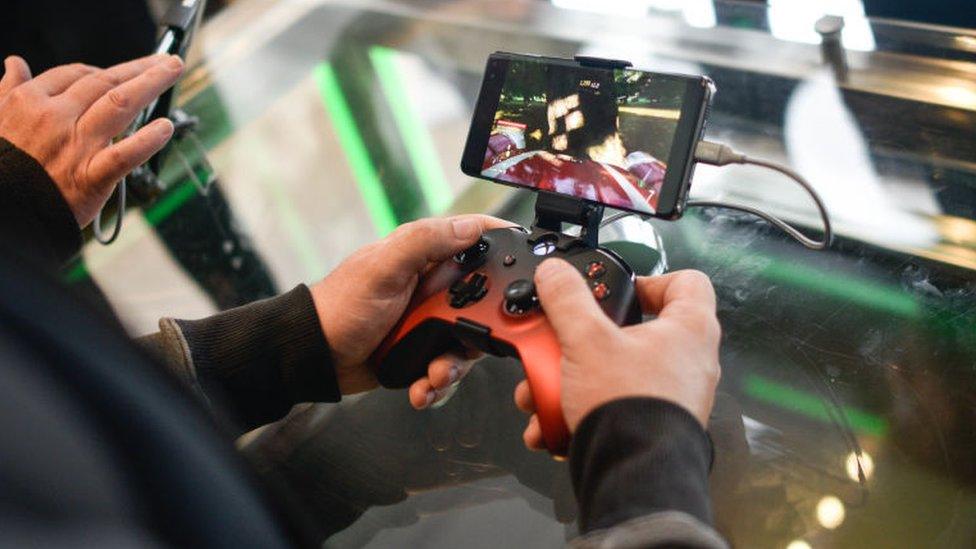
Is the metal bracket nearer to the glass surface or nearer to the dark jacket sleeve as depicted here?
the glass surface

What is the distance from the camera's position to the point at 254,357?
0.83 metres

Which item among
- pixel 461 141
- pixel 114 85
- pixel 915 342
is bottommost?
pixel 915 342

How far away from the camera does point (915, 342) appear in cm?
83

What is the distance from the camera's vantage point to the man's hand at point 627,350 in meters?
0.62

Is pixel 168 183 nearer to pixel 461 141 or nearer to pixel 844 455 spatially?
pixel 461 141

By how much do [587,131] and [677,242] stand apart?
9.5 inches

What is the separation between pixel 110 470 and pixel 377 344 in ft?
1.87

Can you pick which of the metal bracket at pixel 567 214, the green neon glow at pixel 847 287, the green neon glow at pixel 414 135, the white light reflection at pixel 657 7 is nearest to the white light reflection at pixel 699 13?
the white light reflection at pixel 657 7

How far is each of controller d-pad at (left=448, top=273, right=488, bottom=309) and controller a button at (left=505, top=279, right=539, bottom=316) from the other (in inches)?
1.7

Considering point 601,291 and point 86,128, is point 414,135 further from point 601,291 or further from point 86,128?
point 601,291

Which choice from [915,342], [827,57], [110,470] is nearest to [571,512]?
[915,342]

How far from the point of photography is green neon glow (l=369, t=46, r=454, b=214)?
120cm

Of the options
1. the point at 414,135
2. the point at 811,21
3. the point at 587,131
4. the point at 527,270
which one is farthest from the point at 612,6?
the point at 527,270

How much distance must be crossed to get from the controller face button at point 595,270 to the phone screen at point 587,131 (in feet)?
0.24
